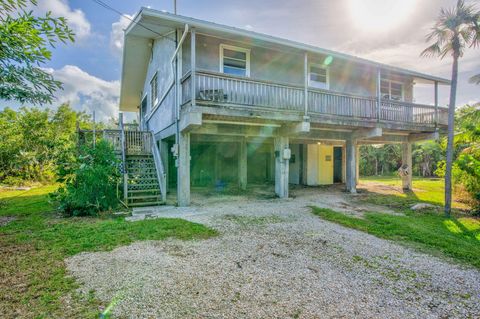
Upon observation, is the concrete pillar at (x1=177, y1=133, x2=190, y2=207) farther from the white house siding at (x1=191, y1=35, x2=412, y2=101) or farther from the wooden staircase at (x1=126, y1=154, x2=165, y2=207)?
the white house siding at (x1=191, y1=35, x2=412, y2=101)

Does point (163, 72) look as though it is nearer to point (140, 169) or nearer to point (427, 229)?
point (140, 169)

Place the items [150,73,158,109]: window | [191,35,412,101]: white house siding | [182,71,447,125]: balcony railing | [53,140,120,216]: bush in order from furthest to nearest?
[150,73,158,109]: window
[191,35,412,101]: white house siding
[182,71,447,125]: balcony railing
[53,140,120,216]: bush

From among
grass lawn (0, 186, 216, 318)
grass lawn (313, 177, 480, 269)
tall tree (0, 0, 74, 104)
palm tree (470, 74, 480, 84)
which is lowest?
grass lawn (313, 177, 480, 269)

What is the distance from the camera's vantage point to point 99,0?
30.1ft

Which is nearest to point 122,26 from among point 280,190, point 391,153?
point 280,190

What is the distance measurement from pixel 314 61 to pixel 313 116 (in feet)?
12.1

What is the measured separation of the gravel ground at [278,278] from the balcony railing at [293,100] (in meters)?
4.45

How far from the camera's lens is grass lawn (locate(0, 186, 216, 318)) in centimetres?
291

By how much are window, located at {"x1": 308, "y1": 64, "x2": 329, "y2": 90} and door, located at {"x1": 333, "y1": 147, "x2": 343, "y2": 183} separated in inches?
264

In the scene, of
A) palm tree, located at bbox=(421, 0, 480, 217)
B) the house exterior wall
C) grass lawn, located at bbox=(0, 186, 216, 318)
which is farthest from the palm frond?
grass lawn, located at bbox=(0, 186, 216, 318)

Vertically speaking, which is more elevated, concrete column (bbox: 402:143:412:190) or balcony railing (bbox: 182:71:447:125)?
balcony railing (bbox: 182:71:447:125)

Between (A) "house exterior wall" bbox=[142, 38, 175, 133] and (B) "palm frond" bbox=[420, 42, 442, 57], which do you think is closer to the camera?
(B) "palm frond" bbox=[420, 42, 442, 57]

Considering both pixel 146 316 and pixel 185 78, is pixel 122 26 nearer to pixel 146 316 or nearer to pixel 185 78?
pixel 185 78

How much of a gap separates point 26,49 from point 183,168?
4884 millimetres
